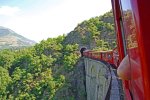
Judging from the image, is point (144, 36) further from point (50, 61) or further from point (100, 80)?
point (50, 61)

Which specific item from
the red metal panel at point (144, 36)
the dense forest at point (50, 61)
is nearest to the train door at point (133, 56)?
the red metal panel at point (144, 36)

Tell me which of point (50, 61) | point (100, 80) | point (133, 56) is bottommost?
point (50, 61)

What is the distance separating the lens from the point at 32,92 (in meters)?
56.9

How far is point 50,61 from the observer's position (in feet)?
208

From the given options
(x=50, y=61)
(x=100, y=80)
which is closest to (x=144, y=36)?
(x=100, y=80)

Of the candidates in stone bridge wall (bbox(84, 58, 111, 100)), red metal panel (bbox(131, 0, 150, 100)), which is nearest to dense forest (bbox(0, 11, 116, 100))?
stone bridge wall (bbox(84, 58, 111, 100))

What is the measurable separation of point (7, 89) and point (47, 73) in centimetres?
986

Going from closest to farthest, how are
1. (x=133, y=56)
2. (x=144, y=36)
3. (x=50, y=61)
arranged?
1. (x=144, y=36)
2. (x=133, y=56)
3. (x=50, y=61)

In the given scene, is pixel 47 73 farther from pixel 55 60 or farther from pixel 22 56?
pixel 22 56

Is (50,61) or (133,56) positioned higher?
(133,56)

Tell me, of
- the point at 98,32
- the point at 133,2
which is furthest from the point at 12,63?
the point at 133,2

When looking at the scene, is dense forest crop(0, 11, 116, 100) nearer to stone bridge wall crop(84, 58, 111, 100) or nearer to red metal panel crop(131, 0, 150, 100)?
stone bridge wall crop(84, 58, 111, 100)

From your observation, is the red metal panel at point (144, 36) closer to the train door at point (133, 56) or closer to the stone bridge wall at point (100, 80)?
the train door at point (133, 56)

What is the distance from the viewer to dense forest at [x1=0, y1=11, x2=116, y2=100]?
52938 millimetres
